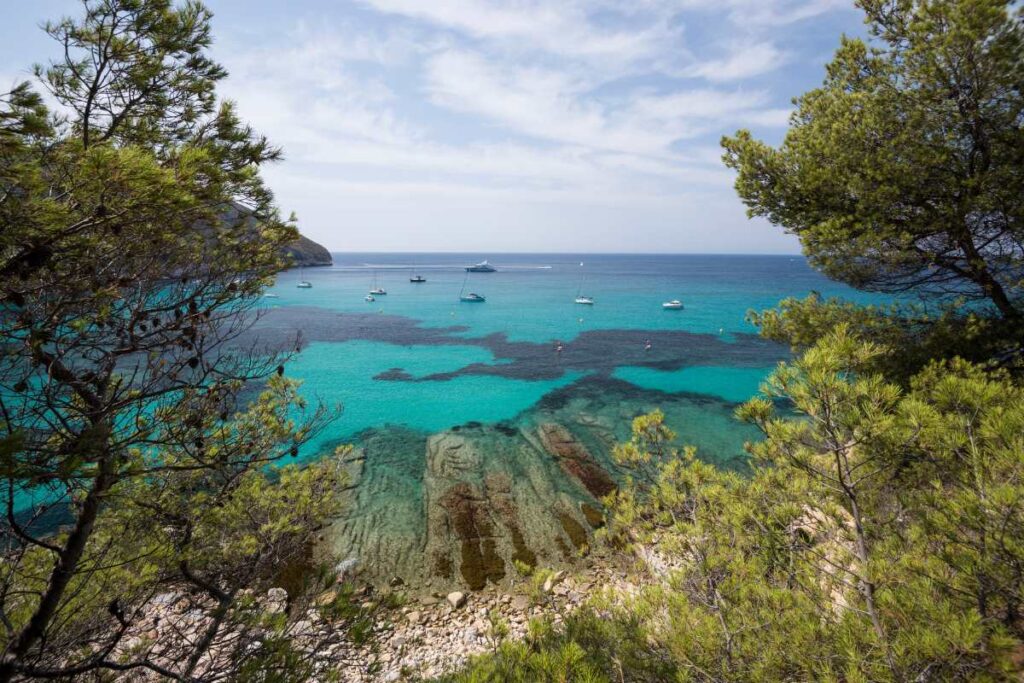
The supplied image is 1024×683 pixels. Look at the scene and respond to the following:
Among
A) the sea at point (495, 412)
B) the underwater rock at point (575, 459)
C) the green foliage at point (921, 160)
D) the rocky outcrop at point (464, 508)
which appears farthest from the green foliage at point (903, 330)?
the underwater rock at point (575, 459)

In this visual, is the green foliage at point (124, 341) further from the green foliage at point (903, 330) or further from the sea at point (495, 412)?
the green foliage at point (903, 330)

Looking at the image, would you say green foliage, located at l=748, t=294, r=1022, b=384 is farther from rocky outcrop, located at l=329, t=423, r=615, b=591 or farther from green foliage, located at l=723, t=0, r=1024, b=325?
rocky outcrop, located at l=329, t=423, r=615, b=591

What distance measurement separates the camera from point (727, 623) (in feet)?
13.5

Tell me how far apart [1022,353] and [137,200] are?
10640 millimetres

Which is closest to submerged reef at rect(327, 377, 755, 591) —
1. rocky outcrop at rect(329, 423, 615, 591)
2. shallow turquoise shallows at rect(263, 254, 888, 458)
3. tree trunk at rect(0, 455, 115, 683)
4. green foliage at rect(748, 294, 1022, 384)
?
rocky outcrop at rect(329, 423, 615, 591)

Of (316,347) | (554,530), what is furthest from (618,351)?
(316,347)

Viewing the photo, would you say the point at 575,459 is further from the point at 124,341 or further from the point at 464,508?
the point at 124,341

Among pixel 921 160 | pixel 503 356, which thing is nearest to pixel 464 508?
pixel 921 160

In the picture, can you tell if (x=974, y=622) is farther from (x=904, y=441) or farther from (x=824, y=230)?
(x=824, y=230)

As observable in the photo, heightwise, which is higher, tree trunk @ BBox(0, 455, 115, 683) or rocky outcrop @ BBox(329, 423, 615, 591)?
tree trunk @ BBox(0, 455, 115, 683)

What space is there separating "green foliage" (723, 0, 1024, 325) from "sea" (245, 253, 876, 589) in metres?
5.82

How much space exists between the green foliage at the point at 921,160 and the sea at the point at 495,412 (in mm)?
5819

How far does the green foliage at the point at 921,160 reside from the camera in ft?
18.8

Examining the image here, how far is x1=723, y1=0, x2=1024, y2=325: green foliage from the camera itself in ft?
18.8
